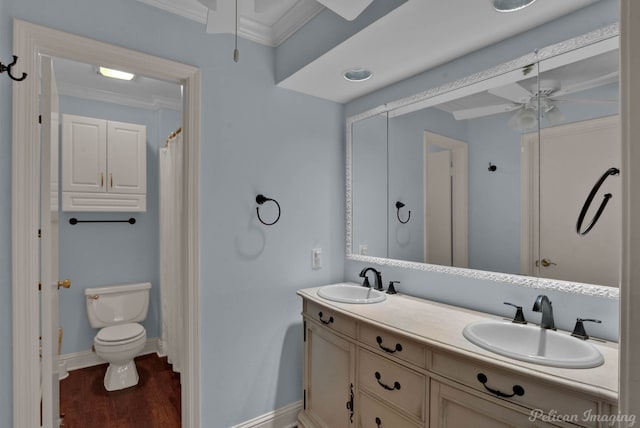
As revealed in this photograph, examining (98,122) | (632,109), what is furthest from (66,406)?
(632,109)

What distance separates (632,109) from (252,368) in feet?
6.98

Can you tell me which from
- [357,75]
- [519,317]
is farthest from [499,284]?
[357,75]

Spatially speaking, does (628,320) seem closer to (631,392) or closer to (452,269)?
(631,392)

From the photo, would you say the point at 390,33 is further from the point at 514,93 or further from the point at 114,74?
the point at 114,74

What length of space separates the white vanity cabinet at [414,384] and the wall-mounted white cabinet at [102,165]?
206 cm

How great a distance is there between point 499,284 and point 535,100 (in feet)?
2.84

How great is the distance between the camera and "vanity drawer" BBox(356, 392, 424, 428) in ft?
4.63

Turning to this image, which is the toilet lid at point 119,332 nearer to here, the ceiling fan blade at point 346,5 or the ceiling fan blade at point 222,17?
the ceiling fan blade at point 222,17

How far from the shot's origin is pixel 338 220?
8.09 feet

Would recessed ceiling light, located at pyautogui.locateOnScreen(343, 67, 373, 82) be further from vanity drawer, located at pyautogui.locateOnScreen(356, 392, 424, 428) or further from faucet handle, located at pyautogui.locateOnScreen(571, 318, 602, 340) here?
vanity drawer, located at pyautogui.locateOnScreen(356, 392, 424, 428)

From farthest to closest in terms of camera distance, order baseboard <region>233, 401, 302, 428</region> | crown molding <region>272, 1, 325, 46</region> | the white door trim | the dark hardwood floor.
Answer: the dark hardwood floor, baseboard <region>233, 401, 302, 428</region>, crown molding <region>272, 1, 325, 46</region>, the white door trim

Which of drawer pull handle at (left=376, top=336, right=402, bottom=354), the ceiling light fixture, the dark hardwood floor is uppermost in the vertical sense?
the ceiling light fixture

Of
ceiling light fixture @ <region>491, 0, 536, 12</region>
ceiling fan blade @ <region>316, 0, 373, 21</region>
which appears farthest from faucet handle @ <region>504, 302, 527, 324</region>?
ceiling fan blade @ <region>316, 0, 373, 21</region>

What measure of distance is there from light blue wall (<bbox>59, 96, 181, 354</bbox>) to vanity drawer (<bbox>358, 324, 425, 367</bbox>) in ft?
8.45
